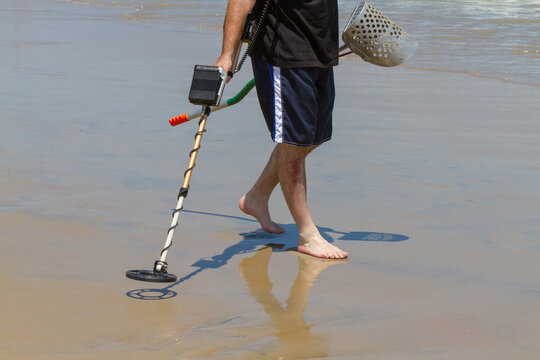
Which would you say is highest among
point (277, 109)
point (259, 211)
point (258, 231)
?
point (277, 109)

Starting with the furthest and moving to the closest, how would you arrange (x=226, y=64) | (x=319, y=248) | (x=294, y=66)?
(x=319, y=248)
(x=294, y=66)
(x=226, y=64)

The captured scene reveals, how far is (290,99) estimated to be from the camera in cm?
379

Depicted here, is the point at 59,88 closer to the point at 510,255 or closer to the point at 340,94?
the point at 340,94

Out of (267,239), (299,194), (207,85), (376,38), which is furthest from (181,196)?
(376,38)

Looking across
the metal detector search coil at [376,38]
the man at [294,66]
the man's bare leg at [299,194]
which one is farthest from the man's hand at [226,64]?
the metal detector search coil at [376,38]

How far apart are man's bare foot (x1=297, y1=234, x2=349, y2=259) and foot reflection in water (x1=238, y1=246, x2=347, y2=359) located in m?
0.02

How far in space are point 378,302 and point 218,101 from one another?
104cm

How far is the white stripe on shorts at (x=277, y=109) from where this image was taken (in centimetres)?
379

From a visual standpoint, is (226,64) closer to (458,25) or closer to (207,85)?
(207,85)

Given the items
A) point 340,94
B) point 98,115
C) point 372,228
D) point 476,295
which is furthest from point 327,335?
point 340,94

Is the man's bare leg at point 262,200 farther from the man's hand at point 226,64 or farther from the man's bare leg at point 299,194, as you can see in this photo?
the man's hand at point 226,64

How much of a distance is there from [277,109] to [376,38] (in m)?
0.68

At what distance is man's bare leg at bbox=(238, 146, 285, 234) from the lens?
4.27 m

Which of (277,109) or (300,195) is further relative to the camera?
(300,195)
